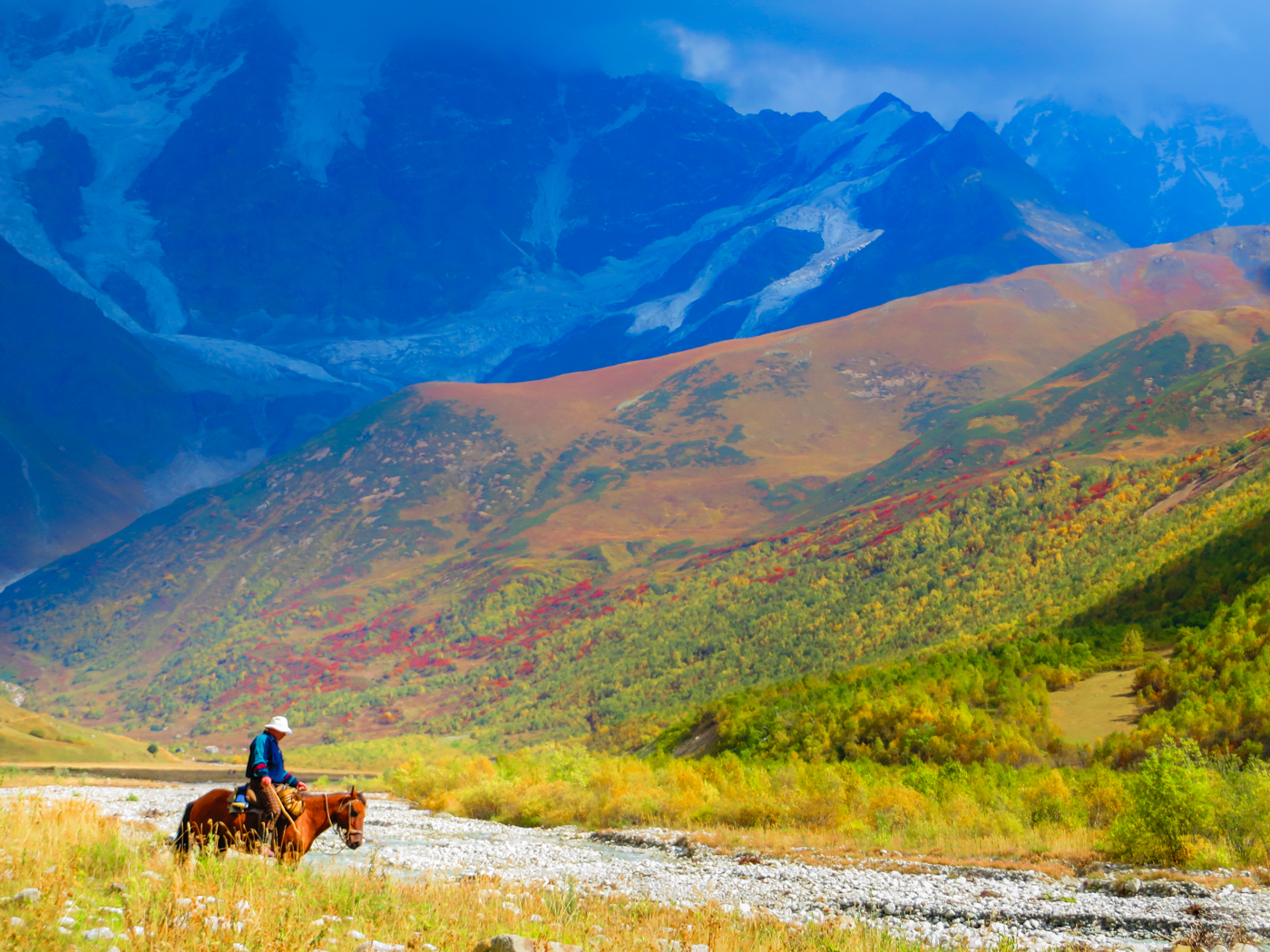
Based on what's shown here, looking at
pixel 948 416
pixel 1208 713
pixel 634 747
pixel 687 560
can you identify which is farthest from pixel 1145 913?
pixel 948 416

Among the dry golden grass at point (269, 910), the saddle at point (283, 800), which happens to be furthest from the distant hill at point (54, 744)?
the saddle at point (283, 800)

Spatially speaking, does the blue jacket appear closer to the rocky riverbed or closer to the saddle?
the saddle

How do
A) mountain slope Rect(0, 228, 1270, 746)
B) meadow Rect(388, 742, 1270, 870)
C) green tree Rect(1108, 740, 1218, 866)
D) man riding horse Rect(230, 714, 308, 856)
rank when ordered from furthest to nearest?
mountain slope Rect(0, 228, 1270, 746) < meadow Rect(388, 742, 1270, 870) < green tree Rect(1108, 740, 1218, 866) < man riding horse Rect(230, 714, 308, 856)

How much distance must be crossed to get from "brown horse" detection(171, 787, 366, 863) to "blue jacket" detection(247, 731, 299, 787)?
0.46m

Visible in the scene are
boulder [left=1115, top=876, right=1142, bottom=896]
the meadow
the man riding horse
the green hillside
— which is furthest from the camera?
the green hillside

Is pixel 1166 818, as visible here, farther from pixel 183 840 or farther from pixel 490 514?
pixel 490 514

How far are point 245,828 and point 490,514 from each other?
163 m

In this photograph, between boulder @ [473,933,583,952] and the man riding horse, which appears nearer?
boulder @ [473,933,583,952]

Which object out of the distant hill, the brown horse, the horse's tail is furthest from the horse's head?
the distant hill

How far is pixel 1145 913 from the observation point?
1397 centimetres

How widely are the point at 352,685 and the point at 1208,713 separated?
11382cm

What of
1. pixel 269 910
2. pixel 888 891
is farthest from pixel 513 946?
pixel 888 891

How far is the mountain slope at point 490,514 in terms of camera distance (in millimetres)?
138500

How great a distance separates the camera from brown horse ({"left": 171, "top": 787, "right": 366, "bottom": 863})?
1238 cm
